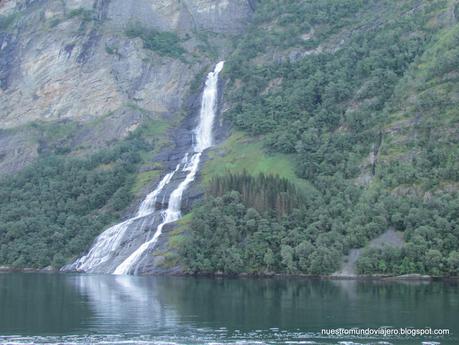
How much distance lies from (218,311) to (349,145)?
75.9m

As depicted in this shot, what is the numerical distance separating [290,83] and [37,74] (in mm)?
75799

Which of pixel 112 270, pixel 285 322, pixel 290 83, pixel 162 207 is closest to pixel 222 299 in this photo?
pixel 285 322

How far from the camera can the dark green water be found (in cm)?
4462

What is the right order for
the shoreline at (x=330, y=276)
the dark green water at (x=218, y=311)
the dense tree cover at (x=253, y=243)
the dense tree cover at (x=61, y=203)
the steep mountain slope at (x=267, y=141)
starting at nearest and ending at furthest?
the dark green water at (x=218, y=311) < the shoreline at (x=330, y=276) < the dense tree cover at (x=253, y=243) < the steep mountain slope at (x=267, y=141) < the dense tree cover at (x=61, y=203)

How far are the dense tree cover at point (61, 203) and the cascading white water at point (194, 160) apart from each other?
12620 millimetres

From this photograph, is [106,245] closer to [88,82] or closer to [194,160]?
[194,160]

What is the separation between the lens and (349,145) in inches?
5002

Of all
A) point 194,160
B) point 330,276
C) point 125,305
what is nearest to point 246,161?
point 194,160

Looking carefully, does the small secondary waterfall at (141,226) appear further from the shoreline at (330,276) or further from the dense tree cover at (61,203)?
the shoreline at (330,276)

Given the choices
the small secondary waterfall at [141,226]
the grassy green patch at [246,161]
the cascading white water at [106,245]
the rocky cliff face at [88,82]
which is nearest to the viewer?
the small secondary waterfall at [141,226]

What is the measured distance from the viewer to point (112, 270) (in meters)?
110

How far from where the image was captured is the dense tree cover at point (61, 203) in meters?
123

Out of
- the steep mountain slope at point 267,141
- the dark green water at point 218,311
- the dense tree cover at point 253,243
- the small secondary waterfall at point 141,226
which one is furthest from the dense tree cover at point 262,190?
the dark green water at point 218,311

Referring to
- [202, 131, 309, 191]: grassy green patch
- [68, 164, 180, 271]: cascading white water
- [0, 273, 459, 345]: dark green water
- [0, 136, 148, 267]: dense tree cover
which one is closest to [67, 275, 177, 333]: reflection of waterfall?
[0, 273, 459, 345]: dark green water
